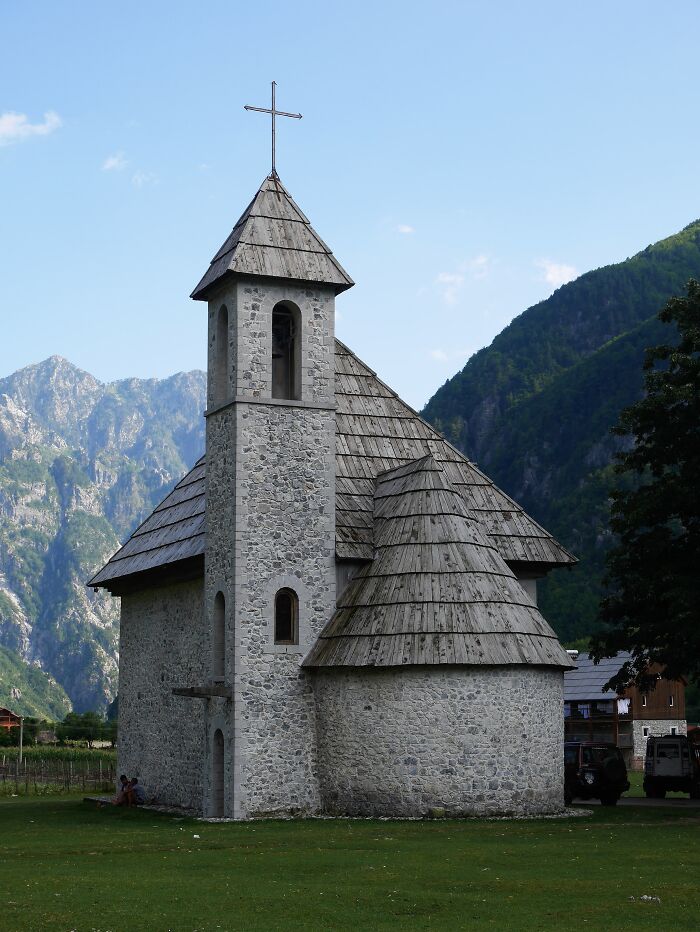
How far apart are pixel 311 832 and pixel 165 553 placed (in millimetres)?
10922

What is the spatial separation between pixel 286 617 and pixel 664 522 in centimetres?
932

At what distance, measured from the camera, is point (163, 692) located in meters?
34.4

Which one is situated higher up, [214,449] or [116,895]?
[214,449]

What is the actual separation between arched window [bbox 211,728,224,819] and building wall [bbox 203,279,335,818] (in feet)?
0.81

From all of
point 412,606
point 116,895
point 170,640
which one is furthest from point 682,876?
point 170,640

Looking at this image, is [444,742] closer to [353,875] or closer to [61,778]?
[353,875]

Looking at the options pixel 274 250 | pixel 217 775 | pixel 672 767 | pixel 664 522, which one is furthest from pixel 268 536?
pixel 672 767

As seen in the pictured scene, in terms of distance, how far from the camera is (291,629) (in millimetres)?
29688

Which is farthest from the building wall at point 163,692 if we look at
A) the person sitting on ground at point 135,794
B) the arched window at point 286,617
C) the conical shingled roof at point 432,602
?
the conical shingled roof at point 432,602

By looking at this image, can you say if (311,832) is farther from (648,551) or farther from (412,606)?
(648,551)

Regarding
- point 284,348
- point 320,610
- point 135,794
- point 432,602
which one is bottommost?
point 135,794

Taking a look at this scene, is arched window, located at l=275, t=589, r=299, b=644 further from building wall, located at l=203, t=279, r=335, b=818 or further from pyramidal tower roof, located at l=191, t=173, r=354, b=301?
pyramidal tower roof, located at l=191, t=173, r=354, b=301

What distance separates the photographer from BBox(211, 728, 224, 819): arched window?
29391mm

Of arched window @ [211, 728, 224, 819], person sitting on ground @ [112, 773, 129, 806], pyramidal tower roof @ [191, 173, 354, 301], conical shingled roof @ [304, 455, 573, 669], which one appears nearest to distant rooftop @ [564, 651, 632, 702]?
person sitting on ground @ [112, 773, 129, 806]
